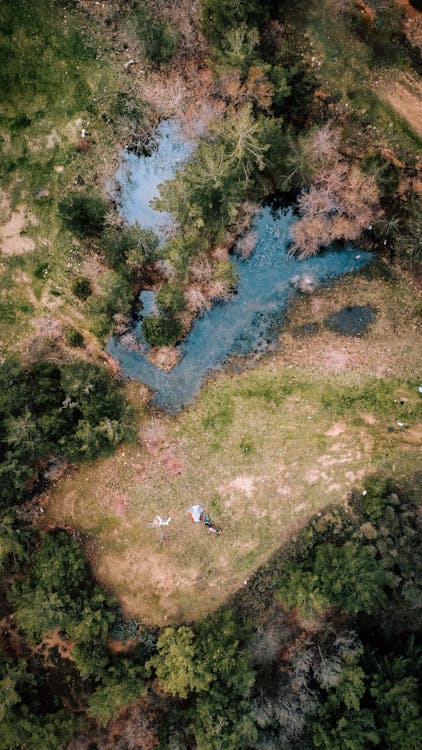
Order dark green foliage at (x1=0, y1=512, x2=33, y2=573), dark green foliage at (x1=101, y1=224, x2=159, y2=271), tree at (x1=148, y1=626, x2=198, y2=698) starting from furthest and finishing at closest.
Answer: dark green foliage at (x1=101, y1=224, x2=159, y2=271)
dark green foliage at (x1=0, y1=512, x2=33, y2=573)
tree at (x1=148, y1=626, x2=198, y2=698)

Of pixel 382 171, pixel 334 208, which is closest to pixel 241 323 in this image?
pixel 334 208

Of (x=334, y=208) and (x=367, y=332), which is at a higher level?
(x=334, y=208)

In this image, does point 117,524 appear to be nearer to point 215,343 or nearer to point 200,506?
point 200,506

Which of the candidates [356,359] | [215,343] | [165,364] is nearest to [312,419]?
[356,359]

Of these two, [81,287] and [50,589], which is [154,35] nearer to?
[81,287]

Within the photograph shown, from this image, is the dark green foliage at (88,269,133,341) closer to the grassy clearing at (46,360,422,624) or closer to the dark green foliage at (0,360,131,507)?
the dark green foliage at (0,360,131,507)

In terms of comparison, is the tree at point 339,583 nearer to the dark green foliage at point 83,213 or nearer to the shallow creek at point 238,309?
the shallow creek at point 238,309

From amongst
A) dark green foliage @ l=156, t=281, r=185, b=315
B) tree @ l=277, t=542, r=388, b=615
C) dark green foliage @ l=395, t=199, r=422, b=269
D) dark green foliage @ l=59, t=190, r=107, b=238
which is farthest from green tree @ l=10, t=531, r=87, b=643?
dark green foliage @ l=395, t=199, r=422, b=269
